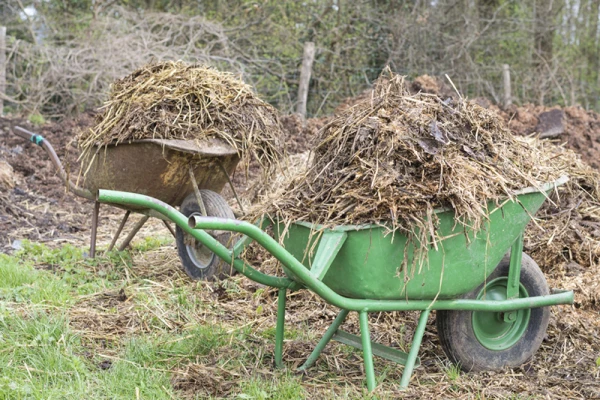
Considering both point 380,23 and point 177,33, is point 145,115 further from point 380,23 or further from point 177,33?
point 380,23

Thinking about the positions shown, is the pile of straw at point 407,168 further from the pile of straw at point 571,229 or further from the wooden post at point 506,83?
the wooden post at point 506,83

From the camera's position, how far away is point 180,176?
179 inches

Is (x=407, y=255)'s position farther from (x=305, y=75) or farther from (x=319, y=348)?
(x=305, y=75)

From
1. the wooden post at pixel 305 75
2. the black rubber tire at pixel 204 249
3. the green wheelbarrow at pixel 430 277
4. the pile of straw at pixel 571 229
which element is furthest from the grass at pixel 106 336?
the wooden post at pixel 305 75

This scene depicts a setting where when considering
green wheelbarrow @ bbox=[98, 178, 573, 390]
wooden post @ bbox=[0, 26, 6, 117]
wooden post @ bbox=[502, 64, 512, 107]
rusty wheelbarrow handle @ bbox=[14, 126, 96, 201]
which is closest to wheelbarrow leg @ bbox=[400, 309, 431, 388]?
green wheelbarrow @ bbox=[98, 178, 573, 390]

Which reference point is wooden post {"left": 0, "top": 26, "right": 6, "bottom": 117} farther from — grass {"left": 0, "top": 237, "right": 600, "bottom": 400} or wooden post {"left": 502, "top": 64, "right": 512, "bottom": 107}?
wooden post {"left": 502, "top": 64, "right": 512, "bottom": 107}

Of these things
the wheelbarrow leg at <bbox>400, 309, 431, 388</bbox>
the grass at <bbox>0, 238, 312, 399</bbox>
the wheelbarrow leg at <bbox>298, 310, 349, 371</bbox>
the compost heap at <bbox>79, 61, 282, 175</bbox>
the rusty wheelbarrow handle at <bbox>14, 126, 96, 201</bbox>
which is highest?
the compost heap at <bbox>79, 61, 282, 175</bbox>

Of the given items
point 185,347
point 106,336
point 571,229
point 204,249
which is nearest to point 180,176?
point 204,249

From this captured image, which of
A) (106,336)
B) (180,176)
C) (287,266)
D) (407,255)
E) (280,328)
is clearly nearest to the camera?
(287,266)

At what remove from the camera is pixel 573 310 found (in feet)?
12.8

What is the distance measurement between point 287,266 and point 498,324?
3.94 ft

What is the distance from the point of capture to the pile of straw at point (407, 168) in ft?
9.08

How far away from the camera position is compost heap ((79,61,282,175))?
14.1ft

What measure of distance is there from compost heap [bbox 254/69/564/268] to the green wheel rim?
563mm
